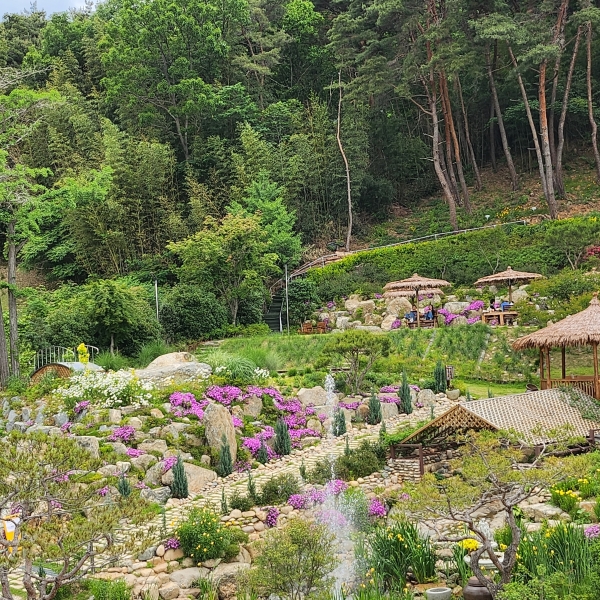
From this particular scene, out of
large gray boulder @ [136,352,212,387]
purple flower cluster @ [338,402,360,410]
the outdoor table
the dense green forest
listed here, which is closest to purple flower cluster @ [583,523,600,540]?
purple flower cluster @ [338,402,360,410]

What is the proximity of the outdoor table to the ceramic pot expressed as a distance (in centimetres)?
1252

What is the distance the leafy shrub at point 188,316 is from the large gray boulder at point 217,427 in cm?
1009

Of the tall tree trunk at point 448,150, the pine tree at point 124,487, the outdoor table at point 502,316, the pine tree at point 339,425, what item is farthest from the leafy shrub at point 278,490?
the tall tree trunk at point 448,150

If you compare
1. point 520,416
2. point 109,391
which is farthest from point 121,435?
point 520,416

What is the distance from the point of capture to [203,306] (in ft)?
71.2

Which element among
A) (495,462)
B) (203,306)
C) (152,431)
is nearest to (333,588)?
(495,462)

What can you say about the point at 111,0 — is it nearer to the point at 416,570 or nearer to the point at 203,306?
the point at 203,306

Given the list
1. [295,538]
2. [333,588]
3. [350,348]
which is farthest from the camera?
[350,348]

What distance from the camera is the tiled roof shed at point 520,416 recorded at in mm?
9961

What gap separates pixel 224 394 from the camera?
1289 cm

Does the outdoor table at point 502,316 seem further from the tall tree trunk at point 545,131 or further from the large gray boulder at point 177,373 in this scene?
the large gray boulder at point 177,373

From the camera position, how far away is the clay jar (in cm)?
573

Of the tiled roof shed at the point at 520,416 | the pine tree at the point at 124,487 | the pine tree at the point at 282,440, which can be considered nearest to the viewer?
the pine tree at the point at 124,487

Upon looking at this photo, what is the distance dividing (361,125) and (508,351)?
17323mm
